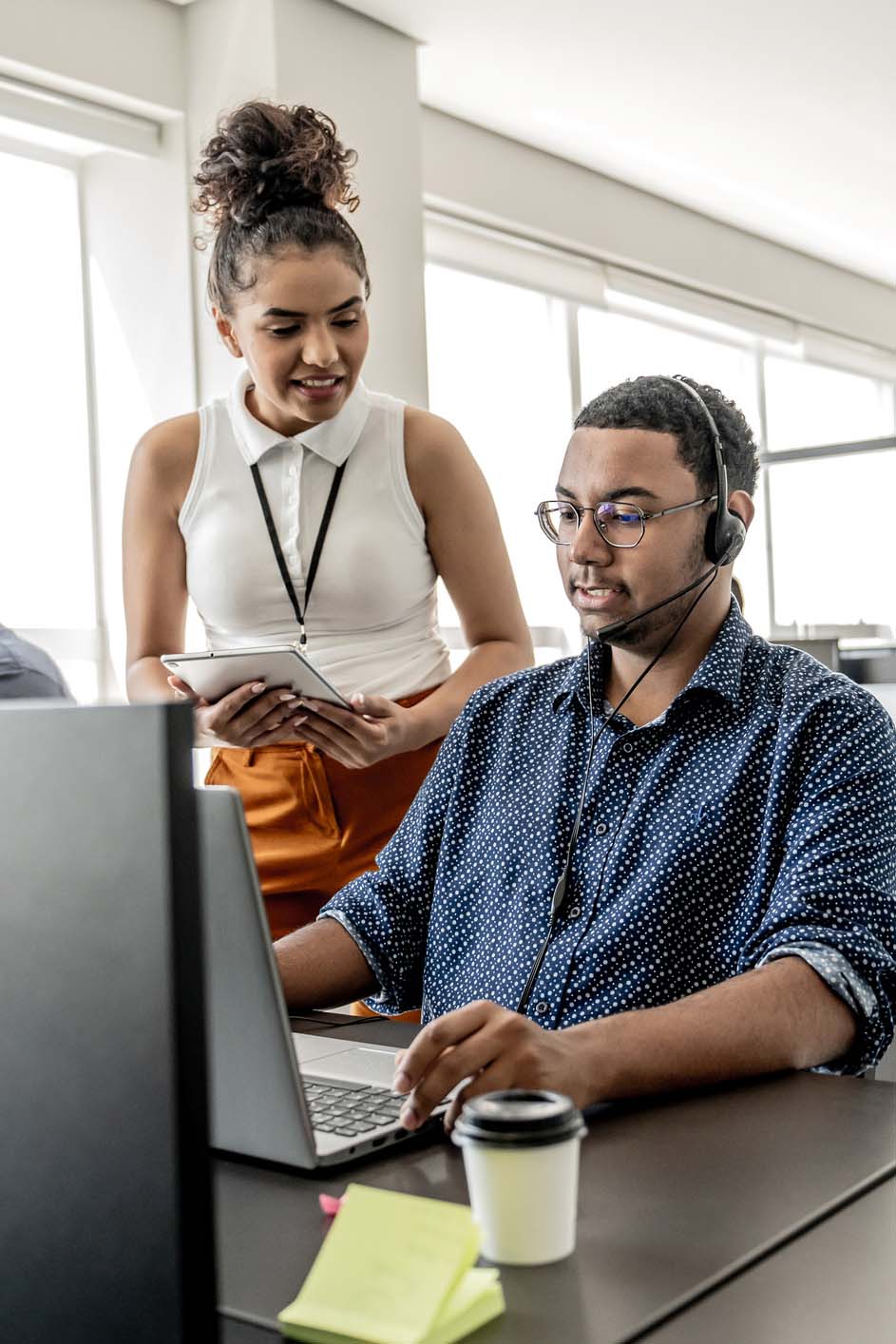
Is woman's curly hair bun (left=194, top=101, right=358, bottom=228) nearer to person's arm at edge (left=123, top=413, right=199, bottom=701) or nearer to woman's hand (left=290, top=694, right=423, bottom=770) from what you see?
person's arm at edge (left=123, top=413, right=199, bottom=701)

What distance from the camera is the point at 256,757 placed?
6.24ft

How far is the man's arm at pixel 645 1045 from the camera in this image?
92cm

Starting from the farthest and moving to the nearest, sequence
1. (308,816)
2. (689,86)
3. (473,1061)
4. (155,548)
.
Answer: (689,86), (155,548), (308,816), (473,1061)

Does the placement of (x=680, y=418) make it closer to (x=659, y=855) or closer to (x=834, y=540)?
(x=659, y=855)

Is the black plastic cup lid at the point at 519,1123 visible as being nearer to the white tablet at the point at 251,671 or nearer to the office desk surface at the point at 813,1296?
the office desk surface at the point at 813,1296

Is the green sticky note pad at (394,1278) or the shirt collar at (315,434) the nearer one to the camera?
the green sticky note pad at (394,1278)

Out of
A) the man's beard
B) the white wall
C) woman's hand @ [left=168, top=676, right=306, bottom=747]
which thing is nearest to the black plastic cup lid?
the man's beard

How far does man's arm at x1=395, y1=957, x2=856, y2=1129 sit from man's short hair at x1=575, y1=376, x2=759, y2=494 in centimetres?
57

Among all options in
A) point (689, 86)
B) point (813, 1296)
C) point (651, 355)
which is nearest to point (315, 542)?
point (813, 1296)

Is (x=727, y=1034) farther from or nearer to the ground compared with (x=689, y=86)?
nearer to the ground

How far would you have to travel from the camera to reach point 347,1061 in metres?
1.12

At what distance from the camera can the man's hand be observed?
0.91 metres

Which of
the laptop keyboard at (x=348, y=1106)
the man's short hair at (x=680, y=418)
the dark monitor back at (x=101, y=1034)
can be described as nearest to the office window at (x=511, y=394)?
the man's short hair at (x=680, y=418)

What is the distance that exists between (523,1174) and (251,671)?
1.00 metres
